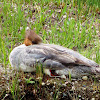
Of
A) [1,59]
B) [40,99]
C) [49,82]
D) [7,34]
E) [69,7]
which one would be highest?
[69,7]

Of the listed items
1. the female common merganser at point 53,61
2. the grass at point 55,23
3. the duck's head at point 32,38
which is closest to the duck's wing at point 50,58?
the female common merganser at point 53,61

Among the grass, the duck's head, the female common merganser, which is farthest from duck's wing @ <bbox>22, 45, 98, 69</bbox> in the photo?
the grass

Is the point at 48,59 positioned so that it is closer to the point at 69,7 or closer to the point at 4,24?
the point at 4,24

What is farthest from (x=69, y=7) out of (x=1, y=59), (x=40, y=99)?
(x=40, y=99)

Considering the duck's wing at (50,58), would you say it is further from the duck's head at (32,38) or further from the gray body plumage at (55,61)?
the duck's head at (32,38)

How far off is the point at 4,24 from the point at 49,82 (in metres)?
2.40

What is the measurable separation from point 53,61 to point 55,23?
2310 mm

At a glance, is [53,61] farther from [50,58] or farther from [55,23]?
[55,23]

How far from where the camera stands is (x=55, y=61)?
12.3 ft

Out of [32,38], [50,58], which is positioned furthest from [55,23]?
[50,58]

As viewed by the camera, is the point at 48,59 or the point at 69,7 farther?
the point at 69,7

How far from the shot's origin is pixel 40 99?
3.79 m

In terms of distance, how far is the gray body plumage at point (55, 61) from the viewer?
3.76 m

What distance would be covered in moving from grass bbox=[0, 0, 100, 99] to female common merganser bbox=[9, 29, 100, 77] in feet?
1.53
